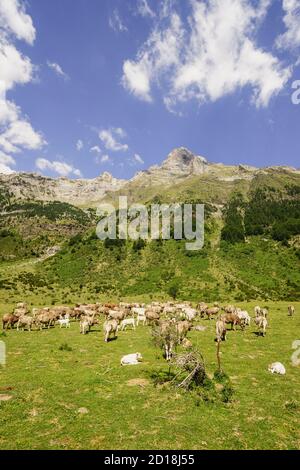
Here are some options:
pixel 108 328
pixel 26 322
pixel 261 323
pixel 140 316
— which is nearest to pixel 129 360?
pixel 108 328

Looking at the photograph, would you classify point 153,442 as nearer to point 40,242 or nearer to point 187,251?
point 187,251

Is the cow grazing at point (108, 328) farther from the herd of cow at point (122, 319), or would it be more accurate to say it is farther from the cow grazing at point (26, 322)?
the cow grazing at point (26, 322)

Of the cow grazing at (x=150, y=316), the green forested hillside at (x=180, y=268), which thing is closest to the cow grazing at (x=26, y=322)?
the cow grazing at (x=150, y=316)

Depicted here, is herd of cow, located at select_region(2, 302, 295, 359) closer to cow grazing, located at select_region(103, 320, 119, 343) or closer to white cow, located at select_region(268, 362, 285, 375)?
cow grazing, located at select_region(103, 320, 119, 343)

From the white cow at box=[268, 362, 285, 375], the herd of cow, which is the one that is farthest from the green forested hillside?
the white cow at box=[268, 362, 285, 375]

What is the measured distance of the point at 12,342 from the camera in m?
28.2

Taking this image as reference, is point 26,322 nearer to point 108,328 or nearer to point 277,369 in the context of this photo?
point 108,328

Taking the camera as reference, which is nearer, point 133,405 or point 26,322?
point 133,405

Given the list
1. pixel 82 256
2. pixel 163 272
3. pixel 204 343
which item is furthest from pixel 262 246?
pixel 204 343

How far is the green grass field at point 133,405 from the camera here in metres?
12.0

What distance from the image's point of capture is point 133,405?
48.7ft

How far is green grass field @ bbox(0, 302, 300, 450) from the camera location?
12.0m
